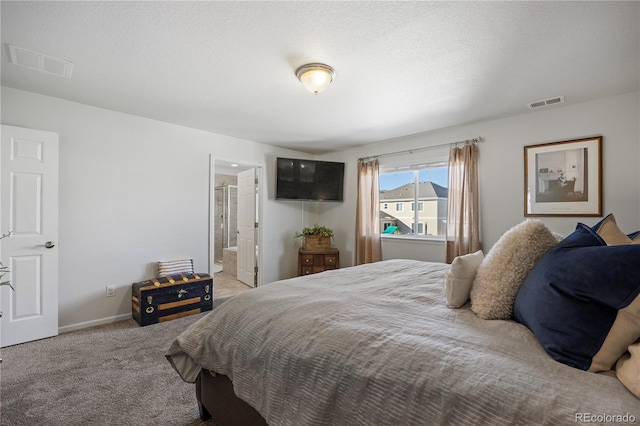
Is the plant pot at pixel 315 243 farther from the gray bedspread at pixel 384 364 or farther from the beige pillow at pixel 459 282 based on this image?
the beige pillow at pixel 459 282

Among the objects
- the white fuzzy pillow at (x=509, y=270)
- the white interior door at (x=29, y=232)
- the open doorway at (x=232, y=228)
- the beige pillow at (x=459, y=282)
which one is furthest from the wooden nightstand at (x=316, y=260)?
the white fuzzy pillow at (x=509, y=270)

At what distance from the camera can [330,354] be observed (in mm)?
1017

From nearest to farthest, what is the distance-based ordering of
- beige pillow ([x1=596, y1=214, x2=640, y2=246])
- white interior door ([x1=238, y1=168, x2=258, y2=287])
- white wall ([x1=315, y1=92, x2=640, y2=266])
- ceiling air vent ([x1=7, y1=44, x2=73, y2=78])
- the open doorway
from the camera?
beige pillow ([x1=596, y1=214, x2=640, y2=246])
ceiling air vent ([x1=7, y1=44, x2=73, y2=78])
white wall ([x1=315, y1=92, x2=640, y2=266])
the open doorway
white interior door ([x1=238, y1=168, x2=258, y2=287])

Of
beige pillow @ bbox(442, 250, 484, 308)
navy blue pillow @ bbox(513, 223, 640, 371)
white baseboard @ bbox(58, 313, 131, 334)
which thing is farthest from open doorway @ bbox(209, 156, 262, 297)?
navy blue pillow @ bbox(513, 223, 640, 371)

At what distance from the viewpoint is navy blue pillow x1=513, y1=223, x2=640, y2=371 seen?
2.56ft

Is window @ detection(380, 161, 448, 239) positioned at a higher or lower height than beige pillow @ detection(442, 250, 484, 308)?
higher

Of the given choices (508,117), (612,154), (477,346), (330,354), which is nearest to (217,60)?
(330,354)

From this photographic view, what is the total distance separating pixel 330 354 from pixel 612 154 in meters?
3.48

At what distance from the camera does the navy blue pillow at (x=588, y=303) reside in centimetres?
78

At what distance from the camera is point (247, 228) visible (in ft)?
16.6

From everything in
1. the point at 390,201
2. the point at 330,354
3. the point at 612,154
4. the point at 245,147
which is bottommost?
the point at 330,354

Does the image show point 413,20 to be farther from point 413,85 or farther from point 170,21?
point 170,21

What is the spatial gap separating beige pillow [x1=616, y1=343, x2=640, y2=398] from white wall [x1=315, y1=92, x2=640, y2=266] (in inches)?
112

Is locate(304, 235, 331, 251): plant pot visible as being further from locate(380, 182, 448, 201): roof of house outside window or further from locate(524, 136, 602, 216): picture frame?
locate(524, 136, 602, 216): picture frame
